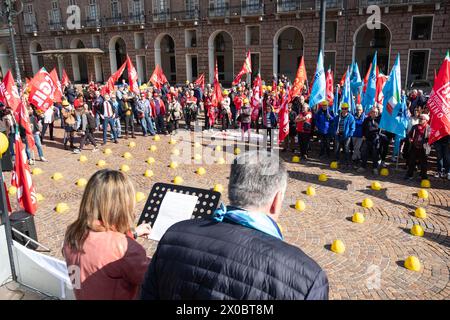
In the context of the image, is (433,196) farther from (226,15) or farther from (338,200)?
(226,15)

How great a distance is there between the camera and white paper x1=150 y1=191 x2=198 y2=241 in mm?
2814

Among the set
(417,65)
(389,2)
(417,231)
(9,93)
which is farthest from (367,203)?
(417,65)

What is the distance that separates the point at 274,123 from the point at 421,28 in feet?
70.4

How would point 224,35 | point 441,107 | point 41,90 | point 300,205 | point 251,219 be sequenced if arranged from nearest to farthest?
point 251,219, point 300,205, point 441,107, point 41,90, point 224,35

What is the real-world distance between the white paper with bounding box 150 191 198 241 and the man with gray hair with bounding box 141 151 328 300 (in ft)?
2.96

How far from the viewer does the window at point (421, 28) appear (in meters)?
26.3

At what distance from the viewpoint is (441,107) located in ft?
26.9

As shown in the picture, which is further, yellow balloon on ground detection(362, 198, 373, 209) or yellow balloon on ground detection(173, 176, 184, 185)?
yellow balloon on ground detection(173, 176, 184, 185)

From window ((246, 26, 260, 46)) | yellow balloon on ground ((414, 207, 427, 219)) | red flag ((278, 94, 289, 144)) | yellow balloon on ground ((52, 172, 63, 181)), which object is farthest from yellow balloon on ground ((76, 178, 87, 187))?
window ((246, 26, 260, 46))

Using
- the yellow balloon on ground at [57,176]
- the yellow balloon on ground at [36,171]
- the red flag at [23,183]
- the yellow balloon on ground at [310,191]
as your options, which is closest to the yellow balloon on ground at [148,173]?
the yellow balloon on ground at [57,176]

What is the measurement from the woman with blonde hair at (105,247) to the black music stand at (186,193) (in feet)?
1.71

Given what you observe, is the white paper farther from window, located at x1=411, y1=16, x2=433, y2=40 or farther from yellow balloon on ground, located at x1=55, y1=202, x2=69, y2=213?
window, located at x1=411, y1=16, x2=433, y2=40

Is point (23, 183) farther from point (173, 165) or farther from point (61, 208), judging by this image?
point (173, 165)

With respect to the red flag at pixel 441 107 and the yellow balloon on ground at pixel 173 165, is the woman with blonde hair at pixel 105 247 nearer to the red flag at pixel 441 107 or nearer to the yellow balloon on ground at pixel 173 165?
the red flag at pixel 441 107
